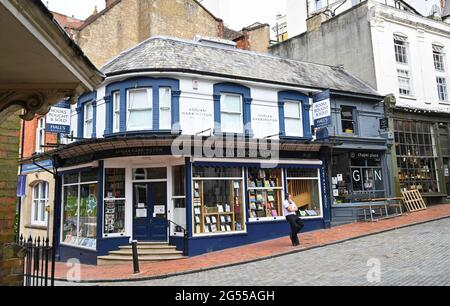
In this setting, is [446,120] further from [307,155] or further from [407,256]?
[407,256]

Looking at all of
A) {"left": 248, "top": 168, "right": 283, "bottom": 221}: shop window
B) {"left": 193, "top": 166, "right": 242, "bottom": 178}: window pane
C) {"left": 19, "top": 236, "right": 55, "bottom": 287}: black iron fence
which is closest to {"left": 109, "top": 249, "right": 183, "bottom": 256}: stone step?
{"left": 193, "top": 166, "right": 242, "bottom": 178}: window pane

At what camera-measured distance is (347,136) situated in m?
19.2

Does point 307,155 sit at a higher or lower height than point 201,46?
lower

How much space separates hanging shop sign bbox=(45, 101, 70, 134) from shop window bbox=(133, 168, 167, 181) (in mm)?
3292

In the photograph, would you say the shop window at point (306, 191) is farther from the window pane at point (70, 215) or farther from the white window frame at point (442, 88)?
the white window frame at point (442, 88)

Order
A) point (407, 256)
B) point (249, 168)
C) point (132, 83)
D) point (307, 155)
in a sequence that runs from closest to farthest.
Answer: point (407, 256) < point (132, 83) < point (249, 168) < point (307, 155)

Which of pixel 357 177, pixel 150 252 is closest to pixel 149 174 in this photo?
pixel 150 252

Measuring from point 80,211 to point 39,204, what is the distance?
564 centimetres

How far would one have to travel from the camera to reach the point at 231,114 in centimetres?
1619

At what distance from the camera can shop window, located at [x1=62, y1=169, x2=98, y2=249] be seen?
15.2 meters

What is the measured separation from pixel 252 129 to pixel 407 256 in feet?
25.6

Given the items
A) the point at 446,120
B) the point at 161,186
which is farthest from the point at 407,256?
the point at 446,120

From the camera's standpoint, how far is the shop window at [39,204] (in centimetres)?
1989

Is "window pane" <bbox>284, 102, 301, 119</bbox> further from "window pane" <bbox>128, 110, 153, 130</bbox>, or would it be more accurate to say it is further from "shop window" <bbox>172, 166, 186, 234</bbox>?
"window pane" <bbox>128, 110, 153, 130</bbox>
